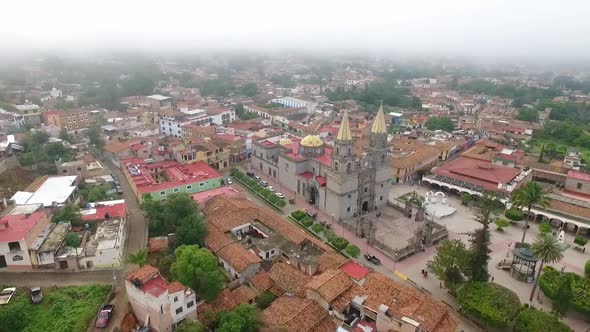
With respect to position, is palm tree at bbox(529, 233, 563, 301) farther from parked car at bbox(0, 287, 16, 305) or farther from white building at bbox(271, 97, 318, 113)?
white building at bbox(271, 97, 318, 113)

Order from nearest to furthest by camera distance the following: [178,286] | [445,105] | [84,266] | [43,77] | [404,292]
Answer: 1. [178,286]
2. [404,292]
3. [84,266]
4. [445,105]
5. [43,77]

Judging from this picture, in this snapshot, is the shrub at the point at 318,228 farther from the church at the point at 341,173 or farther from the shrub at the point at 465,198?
the shrub at the point at 465,198

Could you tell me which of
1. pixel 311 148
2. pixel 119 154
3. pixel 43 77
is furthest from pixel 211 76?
pixel 311 148

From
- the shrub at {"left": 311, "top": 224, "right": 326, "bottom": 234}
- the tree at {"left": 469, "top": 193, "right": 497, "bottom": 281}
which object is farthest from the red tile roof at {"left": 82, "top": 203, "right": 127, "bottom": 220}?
the tree at {"left": 469, "top": 193, "right": 497, "bottom": 281}

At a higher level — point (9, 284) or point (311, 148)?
point (311, 148)

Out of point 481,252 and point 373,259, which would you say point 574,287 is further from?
point 373,259

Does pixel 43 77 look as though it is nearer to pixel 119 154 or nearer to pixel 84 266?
pixel 119 154

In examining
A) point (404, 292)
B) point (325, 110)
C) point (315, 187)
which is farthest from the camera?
point (325, 110)

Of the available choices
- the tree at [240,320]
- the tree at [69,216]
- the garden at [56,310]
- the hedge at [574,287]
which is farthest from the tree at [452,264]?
the tree at [69,216]
